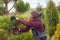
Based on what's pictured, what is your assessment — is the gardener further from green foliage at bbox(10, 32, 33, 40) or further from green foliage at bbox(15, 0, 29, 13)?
green foliage at bbox(15, 0, 29, 13)

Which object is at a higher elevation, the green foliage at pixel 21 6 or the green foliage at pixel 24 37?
the green foliage at pixel 21 6

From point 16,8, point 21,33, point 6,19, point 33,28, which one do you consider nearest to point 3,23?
point 6,19

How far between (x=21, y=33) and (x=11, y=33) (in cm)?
20

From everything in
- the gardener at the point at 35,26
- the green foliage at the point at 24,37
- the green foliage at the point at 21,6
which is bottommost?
the green foliage at the point at 24,37

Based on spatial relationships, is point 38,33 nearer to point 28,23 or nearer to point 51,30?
point 28,23

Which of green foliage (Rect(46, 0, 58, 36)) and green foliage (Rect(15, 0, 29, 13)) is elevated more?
green foliage (Rect(15, 0, 29, 13))

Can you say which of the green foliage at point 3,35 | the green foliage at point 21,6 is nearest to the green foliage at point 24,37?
the green foliage at point 3,35

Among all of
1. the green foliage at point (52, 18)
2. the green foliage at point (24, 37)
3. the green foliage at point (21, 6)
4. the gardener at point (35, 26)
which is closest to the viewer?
the gardener at point (35, 26)

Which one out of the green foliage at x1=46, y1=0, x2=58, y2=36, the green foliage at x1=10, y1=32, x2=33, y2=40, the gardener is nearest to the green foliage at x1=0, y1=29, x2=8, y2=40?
the green foliage at x1=10, y1=32, x2=33, y2=40

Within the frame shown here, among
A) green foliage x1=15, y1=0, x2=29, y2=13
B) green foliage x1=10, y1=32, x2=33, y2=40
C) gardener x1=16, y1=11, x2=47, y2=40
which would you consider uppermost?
green foliage x1=15, y1=0, x2=29, y2=13

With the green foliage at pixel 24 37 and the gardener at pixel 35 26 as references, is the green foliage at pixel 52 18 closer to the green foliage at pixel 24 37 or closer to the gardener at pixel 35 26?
the green foliage at pixel 24 37

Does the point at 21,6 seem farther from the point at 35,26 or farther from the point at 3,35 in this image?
the point at 35,26

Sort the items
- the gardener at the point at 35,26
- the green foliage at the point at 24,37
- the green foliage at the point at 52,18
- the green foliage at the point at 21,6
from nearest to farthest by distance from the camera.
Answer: the gardener at the point at 35,26 → the green foliage at the point at 24,37 → the green foliage at the point at 52,18 → the green foliage at the point at 21,6

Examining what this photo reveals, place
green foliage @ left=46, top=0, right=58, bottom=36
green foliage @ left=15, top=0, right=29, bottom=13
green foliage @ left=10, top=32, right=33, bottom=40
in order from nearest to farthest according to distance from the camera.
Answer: green foliage @ left=10, top=32, right=33, bottom=40, green foliage @ left=46, top=0, right=58, bottom=36, green foliage @ left=15, top=0, right=29, bottom=13
